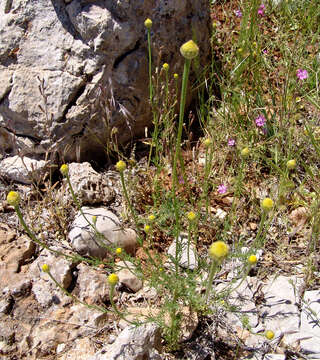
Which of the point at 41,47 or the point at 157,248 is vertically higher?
the point at 41,47

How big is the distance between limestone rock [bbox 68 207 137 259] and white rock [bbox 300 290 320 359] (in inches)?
49.6

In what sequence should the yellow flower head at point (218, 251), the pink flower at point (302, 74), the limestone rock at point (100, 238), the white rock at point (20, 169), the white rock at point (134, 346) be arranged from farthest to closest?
the pink flower at point (302, 74) → the white rock at point (20, 169) → the limestone rock at point (100, 238) → the white rock at point (134, 346) → the yellow flower head at point (218, 251)

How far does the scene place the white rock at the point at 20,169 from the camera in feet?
9.70

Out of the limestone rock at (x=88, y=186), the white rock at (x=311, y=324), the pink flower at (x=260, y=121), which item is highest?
the pink flower at (x=260, y=121)

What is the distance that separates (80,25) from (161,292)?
7.05 ft

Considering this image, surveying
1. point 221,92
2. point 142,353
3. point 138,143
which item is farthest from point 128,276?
point 221,92

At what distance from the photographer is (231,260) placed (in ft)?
8.30

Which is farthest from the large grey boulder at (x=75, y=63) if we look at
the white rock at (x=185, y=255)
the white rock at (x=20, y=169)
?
the white rock at (x=185, y=255)

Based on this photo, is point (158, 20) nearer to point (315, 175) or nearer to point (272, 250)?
point (315, 175)

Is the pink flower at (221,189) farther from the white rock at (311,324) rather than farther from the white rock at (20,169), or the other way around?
the white rock at (20,169)

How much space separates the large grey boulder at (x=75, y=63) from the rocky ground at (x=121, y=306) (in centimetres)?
47

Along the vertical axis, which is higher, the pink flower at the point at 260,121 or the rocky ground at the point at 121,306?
the pink flower at the point at 260,121

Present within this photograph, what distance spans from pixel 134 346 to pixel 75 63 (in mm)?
2163

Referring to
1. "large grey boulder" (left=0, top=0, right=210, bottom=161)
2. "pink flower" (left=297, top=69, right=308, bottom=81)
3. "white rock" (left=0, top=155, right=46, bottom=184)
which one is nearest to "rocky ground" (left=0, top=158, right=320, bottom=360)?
"white rock" (left=0, top=155, right=46, bottom=184)
